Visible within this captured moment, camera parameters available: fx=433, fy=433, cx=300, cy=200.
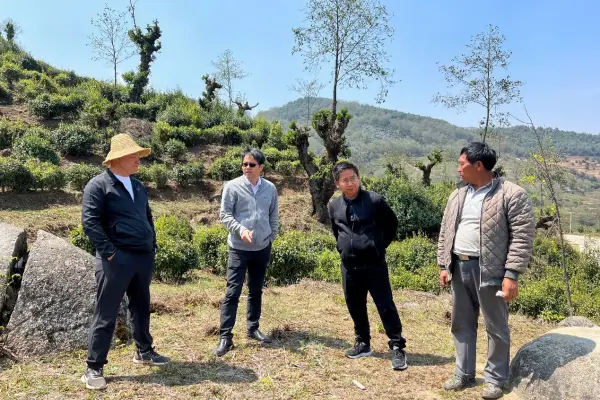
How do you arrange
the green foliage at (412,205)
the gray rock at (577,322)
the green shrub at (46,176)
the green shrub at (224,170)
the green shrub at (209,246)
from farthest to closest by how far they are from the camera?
the green shrub at (224,170)
the green foliage at (412,205)
the green shrub at (46,176)
the green shrub at (209,246)
the gray rock at (577,322)

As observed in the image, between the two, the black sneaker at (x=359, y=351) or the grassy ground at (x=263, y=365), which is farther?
the black sneaker at (x=359, y=351)

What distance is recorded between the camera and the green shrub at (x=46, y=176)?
11836 millimetres

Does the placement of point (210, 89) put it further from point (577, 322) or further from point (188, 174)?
point (577, 322)

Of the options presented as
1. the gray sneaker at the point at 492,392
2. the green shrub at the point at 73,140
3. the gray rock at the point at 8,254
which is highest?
the green shrub at the point at 73,140

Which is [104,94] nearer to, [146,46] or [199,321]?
[146,46]

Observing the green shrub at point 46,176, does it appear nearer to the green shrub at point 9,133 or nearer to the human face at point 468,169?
the green shrub at point 9,133

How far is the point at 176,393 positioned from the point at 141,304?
76 cm

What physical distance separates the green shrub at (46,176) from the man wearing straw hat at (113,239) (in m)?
10.2

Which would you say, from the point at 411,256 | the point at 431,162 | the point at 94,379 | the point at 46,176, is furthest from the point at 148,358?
the point at 431,162

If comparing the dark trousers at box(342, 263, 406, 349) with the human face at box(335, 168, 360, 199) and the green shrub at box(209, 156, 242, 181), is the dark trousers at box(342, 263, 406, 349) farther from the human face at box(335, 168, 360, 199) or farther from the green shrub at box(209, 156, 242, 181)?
Result: the green shrub at box(209, 156, 242, 181)

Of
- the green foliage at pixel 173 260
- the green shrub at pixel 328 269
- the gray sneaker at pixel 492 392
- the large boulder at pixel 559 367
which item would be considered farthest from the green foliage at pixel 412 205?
the gray sneaker at pixel 492 392

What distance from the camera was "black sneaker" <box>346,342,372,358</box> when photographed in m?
4.00

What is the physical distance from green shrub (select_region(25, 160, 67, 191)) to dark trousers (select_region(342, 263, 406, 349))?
1099 cm

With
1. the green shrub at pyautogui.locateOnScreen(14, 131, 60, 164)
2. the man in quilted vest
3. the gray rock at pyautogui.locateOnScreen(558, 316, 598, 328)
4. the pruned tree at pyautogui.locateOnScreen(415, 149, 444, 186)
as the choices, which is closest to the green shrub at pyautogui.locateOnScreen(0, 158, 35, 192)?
the green shrub at pyautogui.locateOnScreen(14, 131, 60, 164)
